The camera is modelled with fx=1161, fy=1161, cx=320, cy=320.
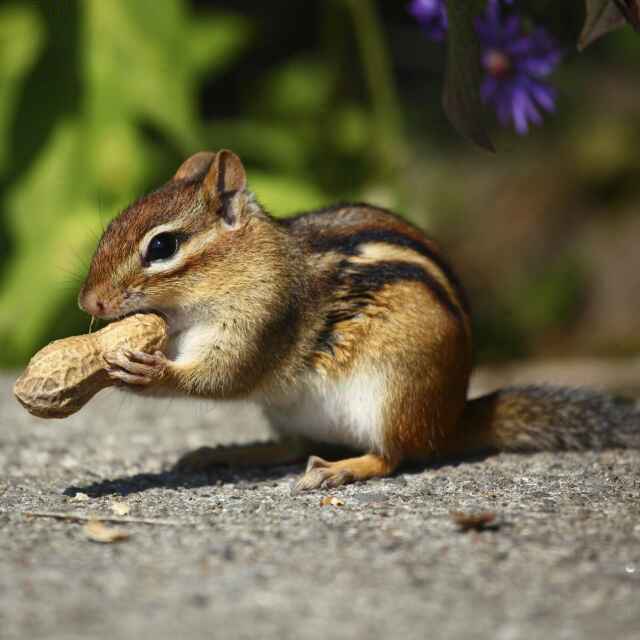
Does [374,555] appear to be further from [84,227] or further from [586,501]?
[84,227]

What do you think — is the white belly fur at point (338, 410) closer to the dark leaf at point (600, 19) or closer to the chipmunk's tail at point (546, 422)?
the chipmunk's tail at point (546, 422)

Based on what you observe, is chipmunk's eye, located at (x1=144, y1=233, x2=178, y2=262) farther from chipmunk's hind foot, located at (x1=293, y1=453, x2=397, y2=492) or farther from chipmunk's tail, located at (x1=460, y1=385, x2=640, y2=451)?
chipmunk's tail, located at (x1=460, y1=385, x2=640, y2=451)

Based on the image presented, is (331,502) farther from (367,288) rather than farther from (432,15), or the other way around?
(432,15)

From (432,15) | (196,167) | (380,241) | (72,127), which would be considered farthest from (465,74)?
(72,127)

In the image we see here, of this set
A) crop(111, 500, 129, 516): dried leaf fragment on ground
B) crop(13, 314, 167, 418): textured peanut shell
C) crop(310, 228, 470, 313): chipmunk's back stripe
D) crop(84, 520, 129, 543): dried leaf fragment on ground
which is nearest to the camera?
crop(84, 520, 129, 543): dried leaf fragment on ground

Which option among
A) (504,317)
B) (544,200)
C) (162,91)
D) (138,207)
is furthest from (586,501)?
(544,200)

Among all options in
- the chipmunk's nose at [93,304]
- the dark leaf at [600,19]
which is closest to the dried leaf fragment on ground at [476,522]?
the chipmunk's nose at [93,304]

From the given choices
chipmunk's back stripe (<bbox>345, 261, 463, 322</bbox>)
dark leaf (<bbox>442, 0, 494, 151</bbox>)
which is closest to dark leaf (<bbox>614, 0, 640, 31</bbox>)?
dark leaf (<bbox>442, 0, 494, 151</bbox>)
